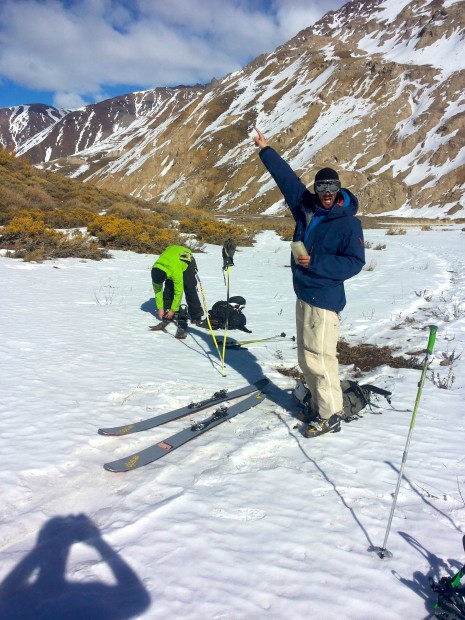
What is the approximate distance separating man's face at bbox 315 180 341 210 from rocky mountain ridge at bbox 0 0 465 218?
4648cm

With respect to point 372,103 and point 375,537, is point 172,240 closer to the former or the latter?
point 375,537

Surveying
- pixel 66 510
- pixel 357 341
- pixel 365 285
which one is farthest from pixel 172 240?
pixel 66 510

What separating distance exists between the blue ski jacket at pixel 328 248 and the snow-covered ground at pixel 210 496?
1340 millimetres

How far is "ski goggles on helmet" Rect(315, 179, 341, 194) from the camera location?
3.54 metres

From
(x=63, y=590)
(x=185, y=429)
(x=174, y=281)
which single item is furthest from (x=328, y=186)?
(x=174, y=281)

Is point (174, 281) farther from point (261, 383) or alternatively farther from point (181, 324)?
point (261, 383)

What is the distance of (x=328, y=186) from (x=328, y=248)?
20.4 inches

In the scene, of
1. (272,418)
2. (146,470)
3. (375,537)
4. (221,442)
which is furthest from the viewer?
(272,418)

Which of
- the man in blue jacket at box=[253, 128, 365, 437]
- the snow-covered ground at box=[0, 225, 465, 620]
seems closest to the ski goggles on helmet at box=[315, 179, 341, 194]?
the man in blue jacket at box=[253, 128, 365, 437]

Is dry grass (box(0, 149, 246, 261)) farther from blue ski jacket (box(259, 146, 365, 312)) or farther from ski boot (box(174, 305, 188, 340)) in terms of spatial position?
blue ski jacket (box(259, 146, 365, 312))

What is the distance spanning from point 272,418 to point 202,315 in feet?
13.6

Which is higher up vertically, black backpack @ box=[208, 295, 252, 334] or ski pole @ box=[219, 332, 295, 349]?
black backpack @ box=[208, 295, 252, 334]

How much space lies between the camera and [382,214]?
188ft

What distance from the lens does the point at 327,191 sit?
11.7 feet
